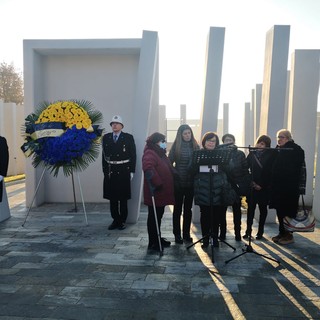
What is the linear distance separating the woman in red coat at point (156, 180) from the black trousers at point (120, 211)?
1418mm

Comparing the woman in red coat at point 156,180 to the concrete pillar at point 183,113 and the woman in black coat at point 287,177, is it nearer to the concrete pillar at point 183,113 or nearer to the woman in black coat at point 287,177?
the woman in black coat at point 287,177

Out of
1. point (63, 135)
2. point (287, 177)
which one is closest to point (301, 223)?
point (287, 177)

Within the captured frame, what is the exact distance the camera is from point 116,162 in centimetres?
620

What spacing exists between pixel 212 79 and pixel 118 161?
249 cm

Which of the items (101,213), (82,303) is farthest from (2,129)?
(82,303)

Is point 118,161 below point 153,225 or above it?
above

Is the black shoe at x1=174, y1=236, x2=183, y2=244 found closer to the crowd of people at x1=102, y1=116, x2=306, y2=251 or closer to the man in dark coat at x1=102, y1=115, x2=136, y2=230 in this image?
the crowd of people at x1=102, y1=116, x2=306, y2=251

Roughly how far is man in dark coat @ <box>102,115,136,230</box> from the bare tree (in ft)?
89.9

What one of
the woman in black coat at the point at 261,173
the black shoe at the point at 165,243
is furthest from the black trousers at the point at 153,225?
the woman in black coat at the point at 261,173

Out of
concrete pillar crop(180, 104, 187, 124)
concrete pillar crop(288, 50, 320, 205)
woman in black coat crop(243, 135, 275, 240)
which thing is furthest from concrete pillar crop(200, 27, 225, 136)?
concrete pillar crop(180, 104, 187, 124)

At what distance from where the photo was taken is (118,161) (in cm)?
619

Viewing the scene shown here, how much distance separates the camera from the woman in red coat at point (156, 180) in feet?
15.9

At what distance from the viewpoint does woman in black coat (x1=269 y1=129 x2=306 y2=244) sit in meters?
5.05

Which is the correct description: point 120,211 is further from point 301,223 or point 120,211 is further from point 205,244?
point 301,223
